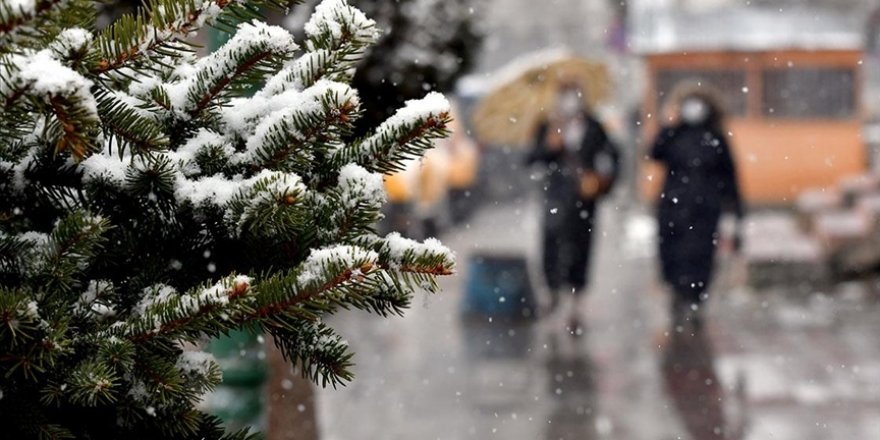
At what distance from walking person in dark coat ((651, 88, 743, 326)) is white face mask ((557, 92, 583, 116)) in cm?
89

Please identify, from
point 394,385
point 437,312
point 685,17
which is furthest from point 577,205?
point 685,17

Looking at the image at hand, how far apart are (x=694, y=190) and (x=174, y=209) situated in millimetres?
8141

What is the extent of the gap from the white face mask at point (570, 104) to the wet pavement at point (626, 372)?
1.78 m

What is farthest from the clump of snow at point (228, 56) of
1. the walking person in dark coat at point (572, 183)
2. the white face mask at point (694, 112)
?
the walking person in dark coat at point (572, 183)

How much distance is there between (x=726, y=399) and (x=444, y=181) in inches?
405

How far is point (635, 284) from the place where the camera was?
1225 cm

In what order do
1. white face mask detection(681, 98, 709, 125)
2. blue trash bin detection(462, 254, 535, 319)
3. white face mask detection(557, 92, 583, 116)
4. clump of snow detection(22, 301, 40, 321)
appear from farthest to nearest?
white face mask detection(557, 92, 583, 116) < blue trash bin detection(462, 254, 535, 319) < white face mask detection(681, 98, 709, 125) < clump of snow detection(22, 301, 40, 321)

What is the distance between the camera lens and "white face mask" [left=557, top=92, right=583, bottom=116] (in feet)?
34.8

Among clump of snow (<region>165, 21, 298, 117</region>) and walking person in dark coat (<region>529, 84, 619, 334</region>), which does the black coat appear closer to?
walking person in dark coat (<region>529, 84, 619, 334</region>)

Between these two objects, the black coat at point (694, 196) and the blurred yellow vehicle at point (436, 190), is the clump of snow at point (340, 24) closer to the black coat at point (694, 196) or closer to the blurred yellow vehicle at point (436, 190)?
the black coat at point (694, 196)

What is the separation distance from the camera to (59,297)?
1.74m

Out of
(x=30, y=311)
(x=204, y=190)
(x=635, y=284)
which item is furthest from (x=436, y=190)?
(x=30, y=311)

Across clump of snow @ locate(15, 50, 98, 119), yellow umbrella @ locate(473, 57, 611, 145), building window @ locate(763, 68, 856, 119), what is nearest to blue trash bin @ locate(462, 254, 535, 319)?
yellow umbrella @ locate(473, 57, 611, 145)

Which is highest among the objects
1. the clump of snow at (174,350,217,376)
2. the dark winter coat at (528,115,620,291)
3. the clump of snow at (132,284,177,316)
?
the clump of snow at (132,284,177,316)
